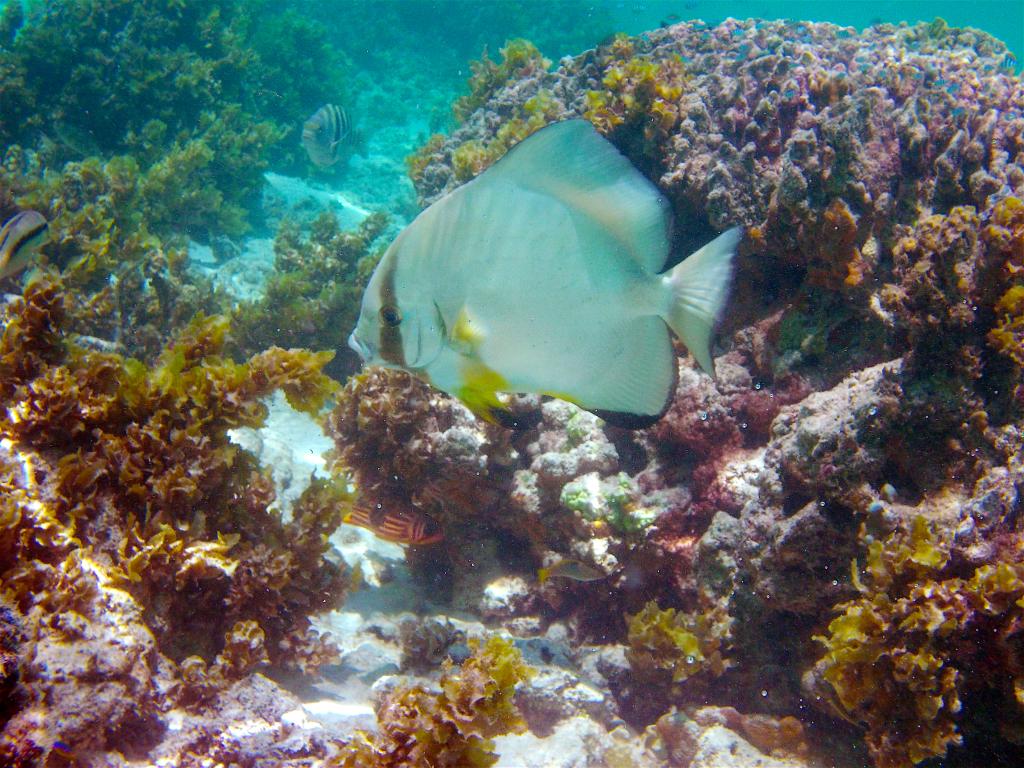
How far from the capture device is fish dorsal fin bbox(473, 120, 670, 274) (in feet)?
5.48

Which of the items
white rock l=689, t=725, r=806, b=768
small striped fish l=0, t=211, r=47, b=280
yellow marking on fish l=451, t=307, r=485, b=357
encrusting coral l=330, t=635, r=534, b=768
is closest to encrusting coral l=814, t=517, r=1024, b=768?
white rock l=689, t=725, r=806, b=768

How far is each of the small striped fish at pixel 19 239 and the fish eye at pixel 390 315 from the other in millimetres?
4852

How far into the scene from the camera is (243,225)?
36.6ft

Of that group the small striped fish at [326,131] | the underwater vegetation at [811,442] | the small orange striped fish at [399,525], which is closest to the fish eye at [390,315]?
the underwater vegetation at [811,442]

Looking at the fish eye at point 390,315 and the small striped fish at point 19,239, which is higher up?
the fish eye at point 390,315

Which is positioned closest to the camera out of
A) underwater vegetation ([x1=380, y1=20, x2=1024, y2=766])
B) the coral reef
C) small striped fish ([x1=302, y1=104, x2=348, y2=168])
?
underwater vegetation ([x1=380, y1=20, x2=1024, y2=766])

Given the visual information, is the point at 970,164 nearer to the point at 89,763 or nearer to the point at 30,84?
the point at 89,763

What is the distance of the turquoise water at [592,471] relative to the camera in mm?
1728

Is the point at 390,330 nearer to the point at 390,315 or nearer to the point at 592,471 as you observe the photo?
the point at 390,315

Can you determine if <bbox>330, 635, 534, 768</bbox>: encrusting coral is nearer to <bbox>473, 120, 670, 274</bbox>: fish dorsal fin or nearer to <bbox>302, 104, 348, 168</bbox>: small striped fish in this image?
<bbox>473, 120, 670, 274</bbox>: fish dorsal fin

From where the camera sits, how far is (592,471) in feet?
13.5

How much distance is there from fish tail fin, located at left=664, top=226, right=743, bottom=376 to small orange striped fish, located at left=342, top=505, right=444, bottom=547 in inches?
117

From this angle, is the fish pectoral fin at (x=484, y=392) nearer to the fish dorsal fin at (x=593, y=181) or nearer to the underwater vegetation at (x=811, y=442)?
the fish dorsal fin at (x=593, y=181)

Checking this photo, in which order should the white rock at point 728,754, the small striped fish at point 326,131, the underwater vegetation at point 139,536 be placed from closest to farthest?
the underwater vegetation at point 139,536 → the white rock at point 728,754 → the small striped fish at point 326,131
